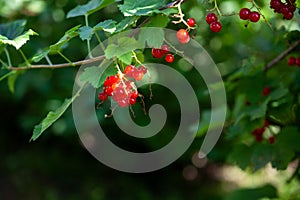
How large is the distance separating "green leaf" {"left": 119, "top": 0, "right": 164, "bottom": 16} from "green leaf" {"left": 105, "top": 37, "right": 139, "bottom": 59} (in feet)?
0.20

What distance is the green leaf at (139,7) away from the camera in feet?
3.46

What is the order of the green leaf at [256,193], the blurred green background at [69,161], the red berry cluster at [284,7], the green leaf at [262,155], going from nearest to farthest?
1. the red berry cluster at [284,7]
2. the green leaf at [262,155]
3. the green leaf at [256,193]
4. the blurred green background at [69,161]

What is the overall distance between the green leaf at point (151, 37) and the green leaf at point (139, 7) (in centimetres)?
4

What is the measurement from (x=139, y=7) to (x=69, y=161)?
8.87ft

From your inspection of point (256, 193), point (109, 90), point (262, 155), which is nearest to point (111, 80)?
point (109, 90)

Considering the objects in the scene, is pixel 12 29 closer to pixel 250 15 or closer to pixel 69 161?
pixel 250 15

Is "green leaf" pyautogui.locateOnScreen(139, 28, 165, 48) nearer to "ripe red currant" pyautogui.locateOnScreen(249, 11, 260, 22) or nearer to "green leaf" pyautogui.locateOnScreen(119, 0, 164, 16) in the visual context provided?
"green leaf" pyautogui.locateOnScreen(119, 0, 164, 16)

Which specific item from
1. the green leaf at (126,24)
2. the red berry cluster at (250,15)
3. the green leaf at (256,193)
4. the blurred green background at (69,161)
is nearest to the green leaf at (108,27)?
the green leaf at (126,24)

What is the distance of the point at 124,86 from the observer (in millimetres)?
1035

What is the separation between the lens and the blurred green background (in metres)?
2.79

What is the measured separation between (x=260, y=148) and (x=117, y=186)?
2015mm

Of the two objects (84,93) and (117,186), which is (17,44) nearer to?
(84,93)

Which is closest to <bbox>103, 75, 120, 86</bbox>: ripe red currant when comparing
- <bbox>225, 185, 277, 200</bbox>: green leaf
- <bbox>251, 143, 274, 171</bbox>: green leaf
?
<bbox>251, 143, 274, 171</bbox>: green leaf

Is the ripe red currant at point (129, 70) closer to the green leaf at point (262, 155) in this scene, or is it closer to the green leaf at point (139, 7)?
the green leaf at point (139, 7)
